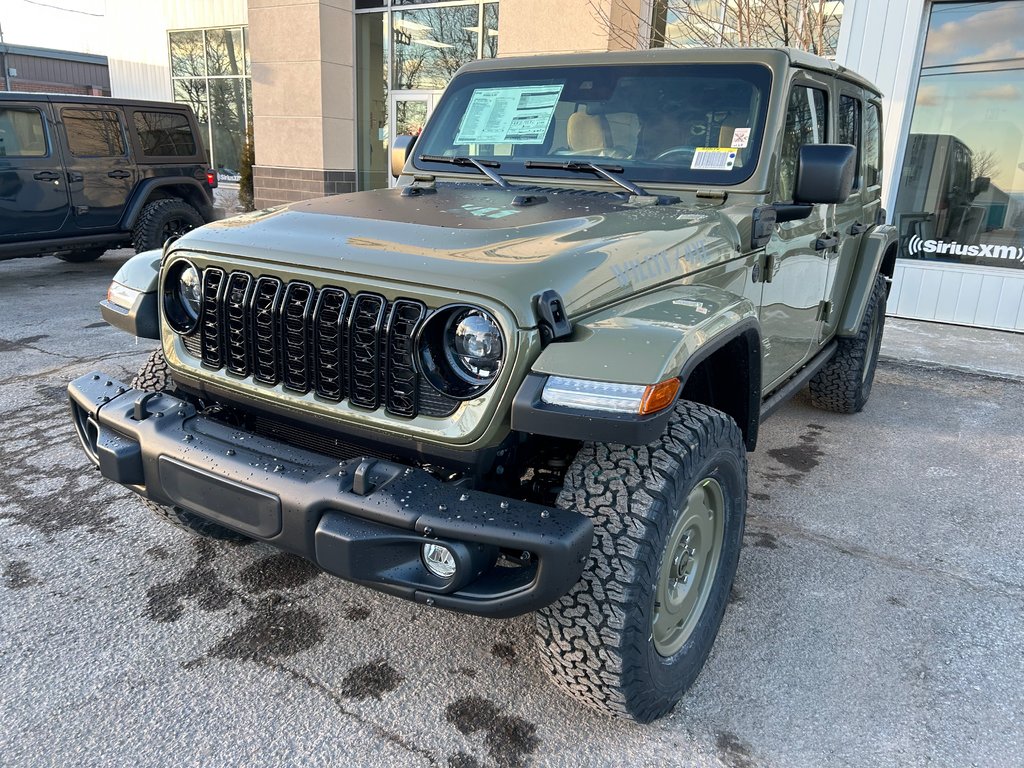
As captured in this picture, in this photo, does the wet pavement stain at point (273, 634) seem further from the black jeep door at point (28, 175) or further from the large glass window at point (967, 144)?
the large glass window at point (967, 144)

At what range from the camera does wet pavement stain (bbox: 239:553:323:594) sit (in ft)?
9.75

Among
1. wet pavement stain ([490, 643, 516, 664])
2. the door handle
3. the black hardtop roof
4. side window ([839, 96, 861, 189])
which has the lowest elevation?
wet pavement stain ([490, 643, 516, 664])

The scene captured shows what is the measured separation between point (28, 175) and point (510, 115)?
277 inches

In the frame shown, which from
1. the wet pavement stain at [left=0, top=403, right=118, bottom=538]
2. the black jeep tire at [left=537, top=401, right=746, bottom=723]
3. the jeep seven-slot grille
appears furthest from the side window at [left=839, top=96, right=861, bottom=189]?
the wet pavement stain at [left=0, top=403, right=118, bottom=538]

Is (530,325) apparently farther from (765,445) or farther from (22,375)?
(22,375)

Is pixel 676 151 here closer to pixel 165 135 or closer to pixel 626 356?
pixel 626 356

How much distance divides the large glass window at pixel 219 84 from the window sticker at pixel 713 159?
49.9 feet

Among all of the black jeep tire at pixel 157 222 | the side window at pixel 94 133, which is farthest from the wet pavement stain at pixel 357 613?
the side window at pixel 94 133

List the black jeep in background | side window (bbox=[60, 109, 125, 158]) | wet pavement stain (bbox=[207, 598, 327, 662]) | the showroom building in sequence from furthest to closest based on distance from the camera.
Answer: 1. side window (bbox=[60, 109, 125, 158])
2. the black jeep in background
3. the showroom building
4. wet pavement stain (bbox=[207, 598, 327, 662])

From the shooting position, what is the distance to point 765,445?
4719mm

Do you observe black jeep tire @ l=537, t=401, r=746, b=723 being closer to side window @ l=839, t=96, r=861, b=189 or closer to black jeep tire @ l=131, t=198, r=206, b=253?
side window @ l=839, t=96, r=861, b=189

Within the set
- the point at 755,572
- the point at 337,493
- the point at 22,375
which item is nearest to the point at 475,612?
the point at 337,493

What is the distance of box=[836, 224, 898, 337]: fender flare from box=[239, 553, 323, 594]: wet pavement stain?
330 cm

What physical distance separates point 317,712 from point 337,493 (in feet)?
2.54
